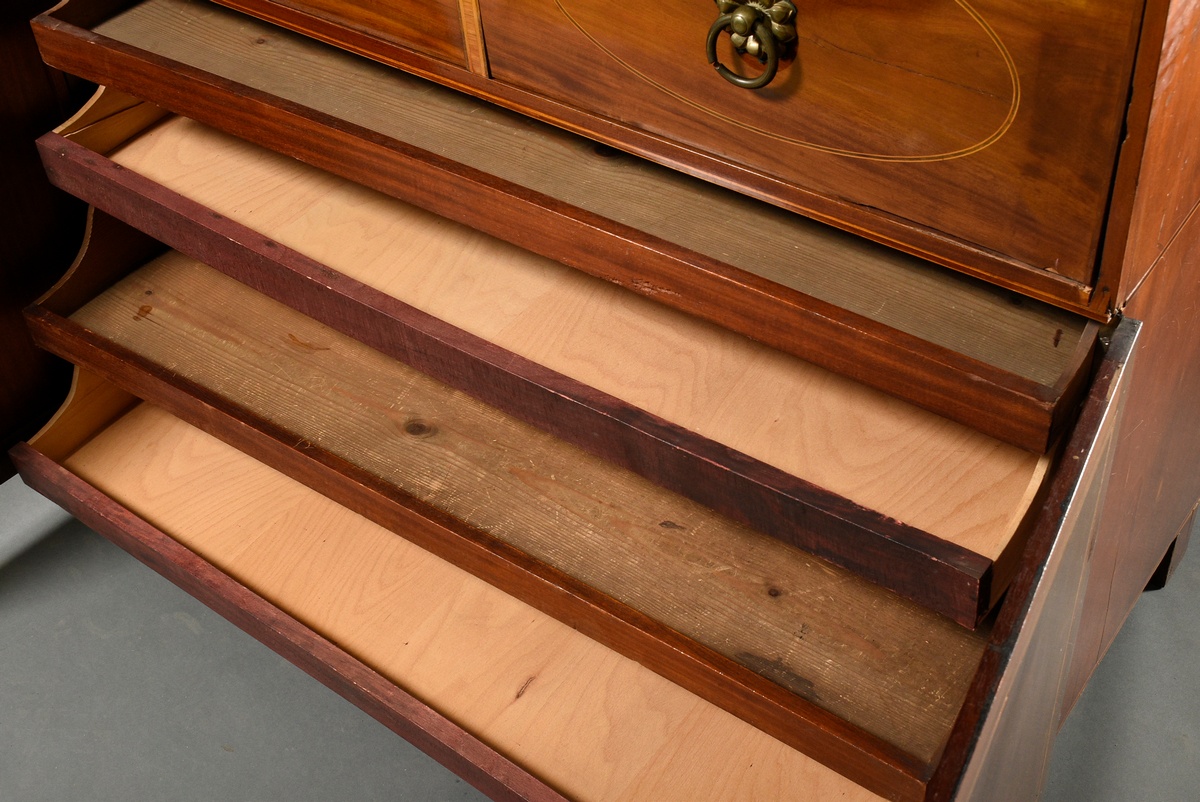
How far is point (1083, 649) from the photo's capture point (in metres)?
1.28

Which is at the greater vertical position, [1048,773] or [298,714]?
[1048,773]

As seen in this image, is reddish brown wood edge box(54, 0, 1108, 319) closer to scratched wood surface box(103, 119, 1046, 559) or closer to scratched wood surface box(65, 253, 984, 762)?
scratched wood surface box(103, 119, 1046, 559)

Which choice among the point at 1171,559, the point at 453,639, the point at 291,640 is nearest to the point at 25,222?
the point at 291,640

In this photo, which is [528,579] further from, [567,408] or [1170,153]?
[1170,153]

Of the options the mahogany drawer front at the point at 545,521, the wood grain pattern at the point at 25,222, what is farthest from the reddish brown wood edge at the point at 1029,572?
the wood grain pattern at the point at 25,222

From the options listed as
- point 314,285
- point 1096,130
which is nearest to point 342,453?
point 314,285

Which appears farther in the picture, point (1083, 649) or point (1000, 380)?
point (1083, 649)

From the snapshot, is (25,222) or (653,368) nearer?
(653,368)

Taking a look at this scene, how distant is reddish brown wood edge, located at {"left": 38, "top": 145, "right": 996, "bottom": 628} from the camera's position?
0.87 meters

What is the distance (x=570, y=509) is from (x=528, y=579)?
0.10 metres

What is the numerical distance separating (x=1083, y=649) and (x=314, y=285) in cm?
88

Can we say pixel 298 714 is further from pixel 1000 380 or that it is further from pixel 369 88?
pixel 1000 380

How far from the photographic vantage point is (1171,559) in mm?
1573

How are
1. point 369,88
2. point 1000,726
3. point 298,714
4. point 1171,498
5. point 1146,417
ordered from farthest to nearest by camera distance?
1. point 298,714
2. point 1171,498
3. point 369,88
4. point 1146,417
5. point 1000,726
